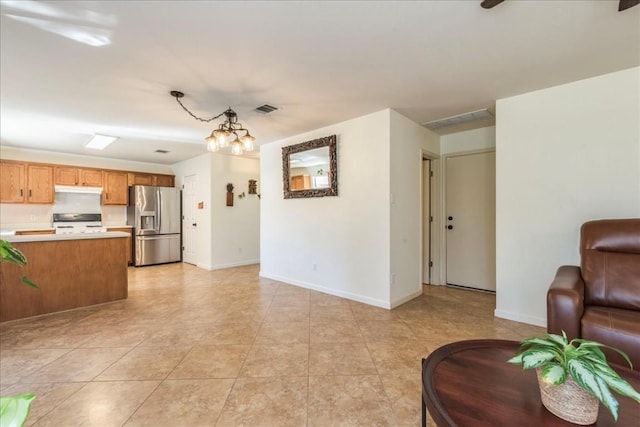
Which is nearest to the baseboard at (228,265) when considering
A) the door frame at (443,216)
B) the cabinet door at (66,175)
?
the cabinet door at (66,175)

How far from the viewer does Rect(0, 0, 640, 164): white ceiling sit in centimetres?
164

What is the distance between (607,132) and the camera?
7.89 ft

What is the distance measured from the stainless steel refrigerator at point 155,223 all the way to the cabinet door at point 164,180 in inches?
15.9

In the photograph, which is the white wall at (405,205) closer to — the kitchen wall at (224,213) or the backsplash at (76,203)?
the kitchen wall at (224,213)

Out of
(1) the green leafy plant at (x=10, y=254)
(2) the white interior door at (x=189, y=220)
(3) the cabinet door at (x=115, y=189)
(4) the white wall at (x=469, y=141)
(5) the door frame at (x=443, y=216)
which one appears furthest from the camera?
(2) the white interior door at (x=189, y=220)

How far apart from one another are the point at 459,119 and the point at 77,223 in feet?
23.0

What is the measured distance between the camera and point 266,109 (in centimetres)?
313

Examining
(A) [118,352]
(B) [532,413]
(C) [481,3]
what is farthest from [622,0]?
(A) [118,352]

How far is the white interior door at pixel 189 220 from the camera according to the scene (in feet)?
19.7

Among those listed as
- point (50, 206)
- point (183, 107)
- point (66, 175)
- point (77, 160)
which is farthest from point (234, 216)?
point (50, 206)

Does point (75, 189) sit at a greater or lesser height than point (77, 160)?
lesser

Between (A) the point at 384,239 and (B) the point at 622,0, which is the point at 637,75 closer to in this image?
(B) the point at 622,0

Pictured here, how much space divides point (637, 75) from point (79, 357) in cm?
505

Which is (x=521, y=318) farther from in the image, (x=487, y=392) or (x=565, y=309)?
(x=487, y=392)
